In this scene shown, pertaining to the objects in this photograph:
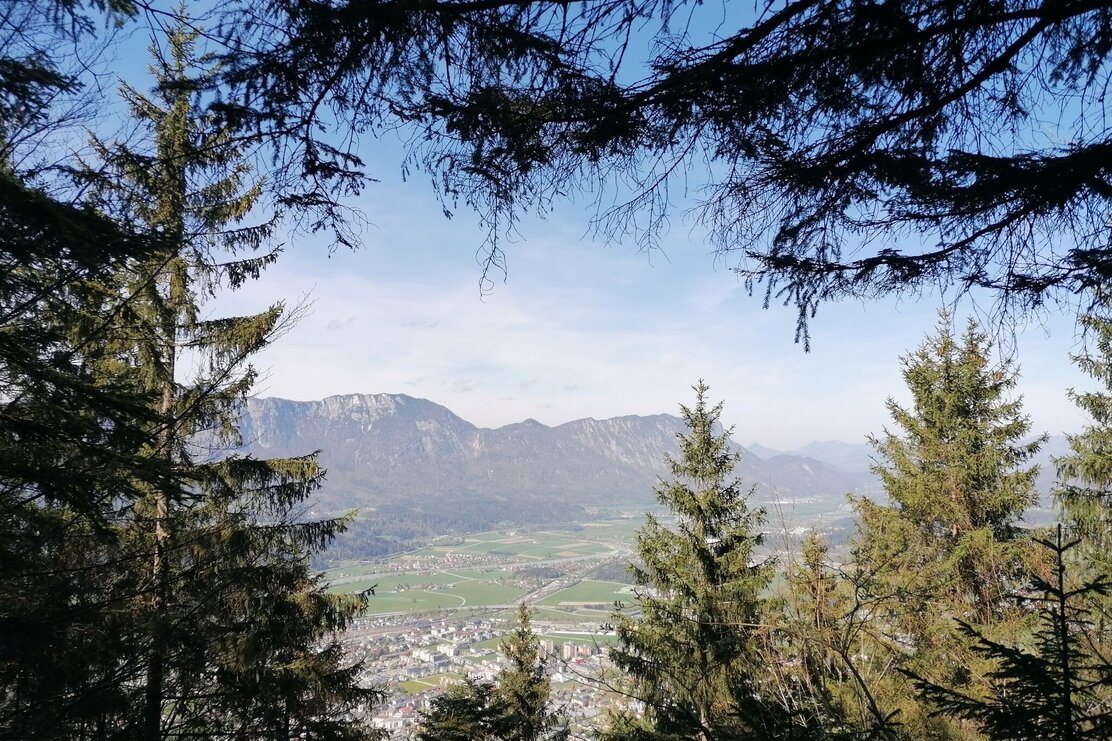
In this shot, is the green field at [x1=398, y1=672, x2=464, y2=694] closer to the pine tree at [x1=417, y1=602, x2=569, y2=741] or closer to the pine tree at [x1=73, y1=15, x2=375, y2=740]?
the pine tree at [x1=417, y1=602, x2=569, y2=741]

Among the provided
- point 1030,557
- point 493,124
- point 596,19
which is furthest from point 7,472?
point 1030,557

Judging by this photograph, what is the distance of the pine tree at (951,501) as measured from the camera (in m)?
7.29

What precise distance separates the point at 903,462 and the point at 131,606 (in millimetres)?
10518

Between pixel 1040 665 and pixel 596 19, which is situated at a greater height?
pixel 596 19

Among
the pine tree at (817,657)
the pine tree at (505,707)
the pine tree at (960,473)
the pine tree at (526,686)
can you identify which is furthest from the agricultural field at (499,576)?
the pine tree at (817,657)

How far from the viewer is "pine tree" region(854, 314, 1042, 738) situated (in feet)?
23.9

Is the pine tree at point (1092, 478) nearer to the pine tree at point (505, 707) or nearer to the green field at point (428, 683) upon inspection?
the pine tree at point (505, 707)

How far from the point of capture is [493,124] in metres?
2.08

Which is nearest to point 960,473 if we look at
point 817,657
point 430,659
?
point 817,657

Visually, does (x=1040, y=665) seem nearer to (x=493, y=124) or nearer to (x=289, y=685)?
(x=493, y=124)

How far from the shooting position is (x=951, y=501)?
8164mm

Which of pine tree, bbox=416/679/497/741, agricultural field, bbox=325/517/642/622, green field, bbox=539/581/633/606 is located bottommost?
agricultural field, bbox=325/517/642/622

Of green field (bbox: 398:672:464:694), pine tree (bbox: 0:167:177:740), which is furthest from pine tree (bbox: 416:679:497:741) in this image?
green field (bbox: 398:672:464:694)

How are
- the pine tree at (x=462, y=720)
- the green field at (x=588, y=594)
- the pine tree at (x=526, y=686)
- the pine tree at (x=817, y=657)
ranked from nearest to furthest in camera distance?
the pine tree at (x=817, y=657), the pine tree at (x=462, y=720), the pine tree at (x=526, y=686), the green field at (x=588, y=594)
